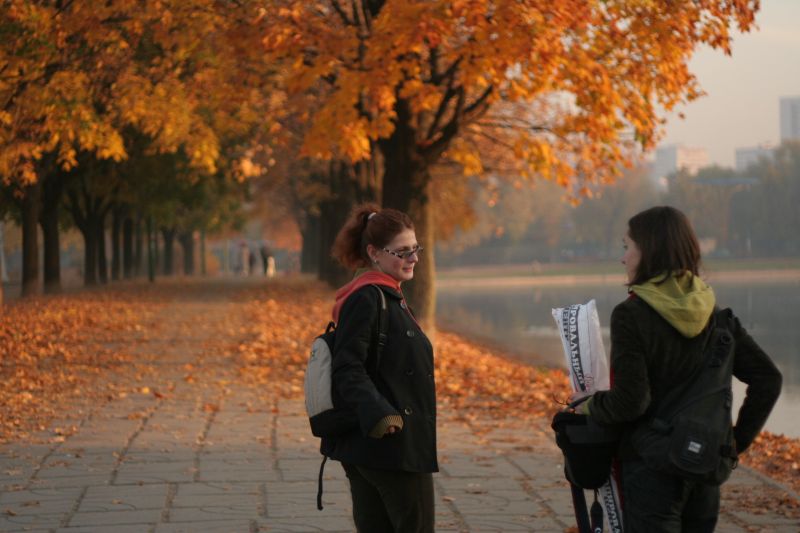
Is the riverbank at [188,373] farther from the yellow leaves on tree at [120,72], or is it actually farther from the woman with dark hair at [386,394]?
the yellow leaves on tree at [120,72]

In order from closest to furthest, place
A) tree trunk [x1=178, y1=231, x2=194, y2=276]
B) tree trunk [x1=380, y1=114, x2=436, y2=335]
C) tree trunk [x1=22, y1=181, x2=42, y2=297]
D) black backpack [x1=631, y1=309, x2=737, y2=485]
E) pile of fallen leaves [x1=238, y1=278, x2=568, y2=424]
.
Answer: black backpack [x1=631, y1=309, x2=737, y2=485] → pile of fallen leaves [x1=238, y1=278, x2=568, y2=424] → tree trunk [x1=380, y1=114, x2=436, y2=335] → tree trunk [x1=22, y1=181, x2=42, y2=297] → tree trunk [x1=178, y1=231, x2=194, y2=276]

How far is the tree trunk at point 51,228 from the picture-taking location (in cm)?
3325

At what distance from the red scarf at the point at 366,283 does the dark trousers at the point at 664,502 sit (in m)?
1.13

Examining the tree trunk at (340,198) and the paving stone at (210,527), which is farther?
the tree trunk at (340,198)

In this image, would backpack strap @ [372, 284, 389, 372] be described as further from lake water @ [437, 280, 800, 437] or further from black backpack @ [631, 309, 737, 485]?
lake water @ [437, 280, 800, 437]

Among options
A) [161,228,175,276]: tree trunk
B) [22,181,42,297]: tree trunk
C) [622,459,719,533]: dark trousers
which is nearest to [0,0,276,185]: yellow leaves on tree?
[22,181,42,297]: tree trunk

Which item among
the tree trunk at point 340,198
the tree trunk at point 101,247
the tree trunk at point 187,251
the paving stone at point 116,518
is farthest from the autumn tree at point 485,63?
the tree trunk at point 187,251

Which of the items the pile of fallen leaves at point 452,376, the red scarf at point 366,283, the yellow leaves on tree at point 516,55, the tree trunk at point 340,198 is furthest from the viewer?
the tree trunk at point 340,198

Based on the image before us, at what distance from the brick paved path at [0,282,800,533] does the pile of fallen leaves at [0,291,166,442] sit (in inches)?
21.3

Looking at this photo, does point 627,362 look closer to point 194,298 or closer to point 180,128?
point 180,128

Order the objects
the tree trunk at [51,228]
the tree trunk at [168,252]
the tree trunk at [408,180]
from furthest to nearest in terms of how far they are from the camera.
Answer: the tree trunk at [168,252] → the tree trunk at [51,228] → the tree trunk at [408,180]

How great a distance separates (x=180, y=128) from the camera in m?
22.7

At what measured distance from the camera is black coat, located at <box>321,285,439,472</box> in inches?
175

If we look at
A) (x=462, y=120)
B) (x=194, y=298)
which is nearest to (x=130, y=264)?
(x=194, y=298)
